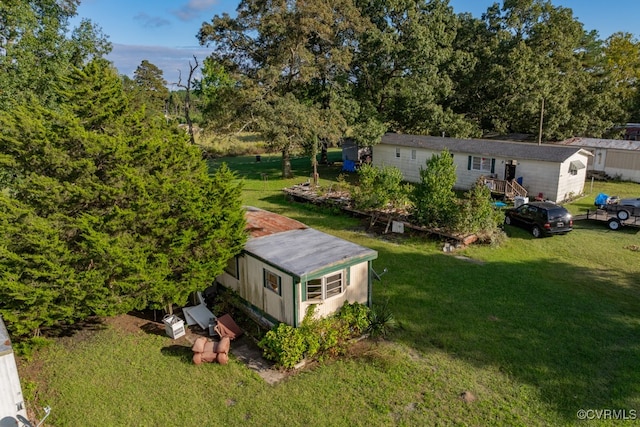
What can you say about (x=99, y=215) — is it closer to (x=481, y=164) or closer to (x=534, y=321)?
(x=534, y=321)

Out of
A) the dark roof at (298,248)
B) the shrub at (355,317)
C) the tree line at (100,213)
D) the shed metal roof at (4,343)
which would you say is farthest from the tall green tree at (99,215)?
the shrub at (355,317)

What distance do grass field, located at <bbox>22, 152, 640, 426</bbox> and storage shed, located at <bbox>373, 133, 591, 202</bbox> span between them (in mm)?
11118

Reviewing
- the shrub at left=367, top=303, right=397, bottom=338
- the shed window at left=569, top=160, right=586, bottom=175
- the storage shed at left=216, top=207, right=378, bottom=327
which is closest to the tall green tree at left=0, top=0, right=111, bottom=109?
the storage shed at left=216, top=207, right=378, bottom=327

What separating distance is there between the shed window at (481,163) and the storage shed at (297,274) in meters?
18.6

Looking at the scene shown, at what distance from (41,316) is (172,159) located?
501 centimetres

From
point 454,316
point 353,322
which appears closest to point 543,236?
point 454,316

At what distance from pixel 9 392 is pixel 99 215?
4.40 m

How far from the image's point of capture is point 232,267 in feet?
42.3

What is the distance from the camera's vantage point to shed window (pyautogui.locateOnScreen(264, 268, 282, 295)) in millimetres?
11008

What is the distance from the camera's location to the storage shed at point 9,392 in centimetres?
751

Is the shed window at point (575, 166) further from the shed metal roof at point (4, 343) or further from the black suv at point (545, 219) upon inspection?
the shed metal roof at point (4, 343)

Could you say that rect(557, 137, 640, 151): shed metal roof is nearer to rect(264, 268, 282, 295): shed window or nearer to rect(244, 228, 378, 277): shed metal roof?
rect(244, 228, 378, 277): shed metal roof

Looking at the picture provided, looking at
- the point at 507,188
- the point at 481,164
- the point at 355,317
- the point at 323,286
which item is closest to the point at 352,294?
the point at 355,317

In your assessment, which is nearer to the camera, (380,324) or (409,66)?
(380,324)
